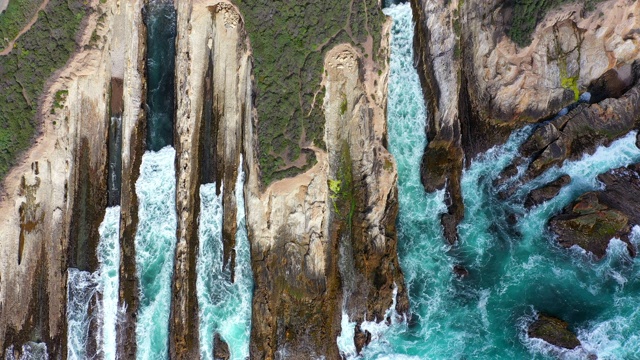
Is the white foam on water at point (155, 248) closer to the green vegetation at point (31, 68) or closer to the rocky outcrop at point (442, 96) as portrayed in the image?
the green vegetation at point (31, 68)

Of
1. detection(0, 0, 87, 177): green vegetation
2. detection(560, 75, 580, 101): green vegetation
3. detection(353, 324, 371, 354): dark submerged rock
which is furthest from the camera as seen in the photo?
detection(560, 75, 580, 101): green vegetation

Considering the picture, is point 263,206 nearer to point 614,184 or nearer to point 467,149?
point 467,149

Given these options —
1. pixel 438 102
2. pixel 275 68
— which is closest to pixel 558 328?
pixel 438 102

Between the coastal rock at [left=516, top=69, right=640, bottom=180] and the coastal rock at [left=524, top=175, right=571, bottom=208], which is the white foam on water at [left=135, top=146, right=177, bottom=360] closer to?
the coastal rock at [left=516, top=69, right=640, bottom=180]

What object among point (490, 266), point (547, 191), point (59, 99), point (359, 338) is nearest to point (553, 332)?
point (490, 266)

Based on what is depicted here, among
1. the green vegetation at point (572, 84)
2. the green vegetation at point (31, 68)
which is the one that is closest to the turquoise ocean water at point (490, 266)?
the green vegetation at point (572, 84)

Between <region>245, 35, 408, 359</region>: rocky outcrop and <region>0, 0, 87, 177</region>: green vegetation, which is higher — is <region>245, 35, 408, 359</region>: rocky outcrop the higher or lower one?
the lower one

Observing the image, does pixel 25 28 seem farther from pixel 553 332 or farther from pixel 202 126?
pixel 553 332

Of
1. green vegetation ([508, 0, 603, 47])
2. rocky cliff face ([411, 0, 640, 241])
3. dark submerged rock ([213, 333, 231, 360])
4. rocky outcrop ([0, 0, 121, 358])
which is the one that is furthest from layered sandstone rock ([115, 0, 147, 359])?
green vegetation ([508, 0, 603, 47])
